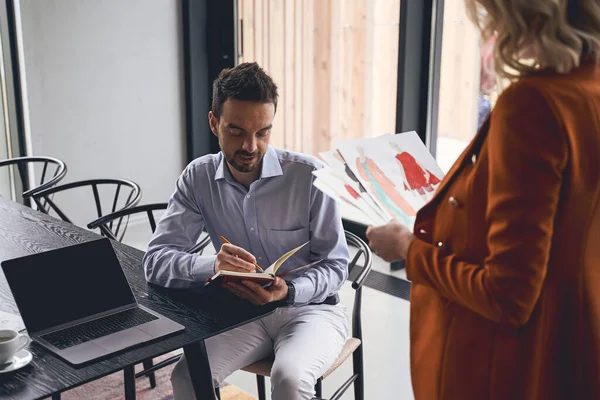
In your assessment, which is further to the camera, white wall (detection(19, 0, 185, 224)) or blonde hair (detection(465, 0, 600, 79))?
white wall (detection(19, 0, 185, 224))

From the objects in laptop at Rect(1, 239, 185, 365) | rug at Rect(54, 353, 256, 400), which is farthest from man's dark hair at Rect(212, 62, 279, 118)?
rug at Rect(54, 353, 256, 400)

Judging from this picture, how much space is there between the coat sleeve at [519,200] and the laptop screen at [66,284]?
844mm

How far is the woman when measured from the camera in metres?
0.92

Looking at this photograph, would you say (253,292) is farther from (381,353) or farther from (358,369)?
(381,353)

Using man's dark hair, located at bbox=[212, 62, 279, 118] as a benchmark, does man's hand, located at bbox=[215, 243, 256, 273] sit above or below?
below

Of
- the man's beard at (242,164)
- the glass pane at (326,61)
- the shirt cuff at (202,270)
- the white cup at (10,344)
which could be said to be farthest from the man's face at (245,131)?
the glass pane at (326,61)

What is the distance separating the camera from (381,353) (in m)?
2.77

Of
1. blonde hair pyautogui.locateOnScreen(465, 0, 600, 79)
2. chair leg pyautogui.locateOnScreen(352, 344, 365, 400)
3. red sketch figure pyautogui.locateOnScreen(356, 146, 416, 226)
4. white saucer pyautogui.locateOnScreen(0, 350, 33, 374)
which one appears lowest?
chair leg pyautogui.locateOnScreen(352, 344, 365, 400)

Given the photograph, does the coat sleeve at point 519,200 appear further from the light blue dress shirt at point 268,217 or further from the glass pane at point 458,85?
the glass pane at point 458,85

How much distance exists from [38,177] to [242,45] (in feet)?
5.37

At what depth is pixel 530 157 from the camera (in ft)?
3.01

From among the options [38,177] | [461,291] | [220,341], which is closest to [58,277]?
[220,341]

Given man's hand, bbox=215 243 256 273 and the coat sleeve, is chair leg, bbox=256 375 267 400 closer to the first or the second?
man's hand, bbox=215 243 256 273

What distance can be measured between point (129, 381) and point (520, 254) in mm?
1447
